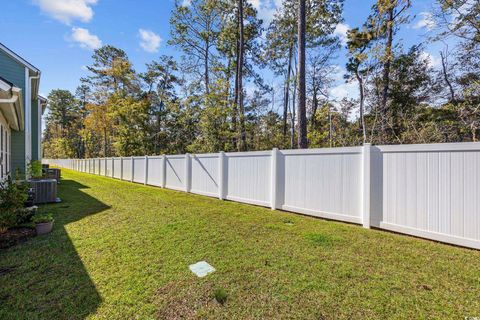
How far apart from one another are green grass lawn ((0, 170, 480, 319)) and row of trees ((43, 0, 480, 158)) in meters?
4.28

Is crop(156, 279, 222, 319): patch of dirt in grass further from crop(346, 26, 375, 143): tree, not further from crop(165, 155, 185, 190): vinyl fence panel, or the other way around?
crop(346, 26, 375, 143): tree

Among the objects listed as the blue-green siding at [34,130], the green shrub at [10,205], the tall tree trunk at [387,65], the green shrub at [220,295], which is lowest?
the green shrub at [220,295]

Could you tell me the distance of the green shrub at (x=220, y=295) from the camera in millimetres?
2232

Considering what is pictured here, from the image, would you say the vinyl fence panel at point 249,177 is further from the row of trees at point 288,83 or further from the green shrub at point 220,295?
the green shrub at point 220,295

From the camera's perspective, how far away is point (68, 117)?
138ft

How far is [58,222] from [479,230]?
7128 millimetres

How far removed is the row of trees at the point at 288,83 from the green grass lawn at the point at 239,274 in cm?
428

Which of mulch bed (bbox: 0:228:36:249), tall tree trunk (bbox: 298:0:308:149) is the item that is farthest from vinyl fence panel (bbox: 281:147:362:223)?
mulch bed (bbox: 0:228:36:249)

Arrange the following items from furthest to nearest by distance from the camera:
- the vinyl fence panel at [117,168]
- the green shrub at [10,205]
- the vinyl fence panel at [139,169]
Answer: the vinyl fence panel at [117,168]
the vinyl fence panel at [139,169]
the green shrub at [10,205]

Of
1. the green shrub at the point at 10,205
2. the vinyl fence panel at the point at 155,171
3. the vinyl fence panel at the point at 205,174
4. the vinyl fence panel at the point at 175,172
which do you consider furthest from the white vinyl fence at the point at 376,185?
the green shrub at the point at 10,205

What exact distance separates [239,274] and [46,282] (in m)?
2.13

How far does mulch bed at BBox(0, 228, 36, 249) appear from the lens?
367 centimetres

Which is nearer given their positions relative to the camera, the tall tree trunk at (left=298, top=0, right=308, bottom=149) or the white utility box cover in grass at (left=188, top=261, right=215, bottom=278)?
the white utility box cover in grass at (left=188, top=261, right=215, bottom=278)

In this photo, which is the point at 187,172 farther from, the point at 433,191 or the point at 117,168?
the point at 117,168
